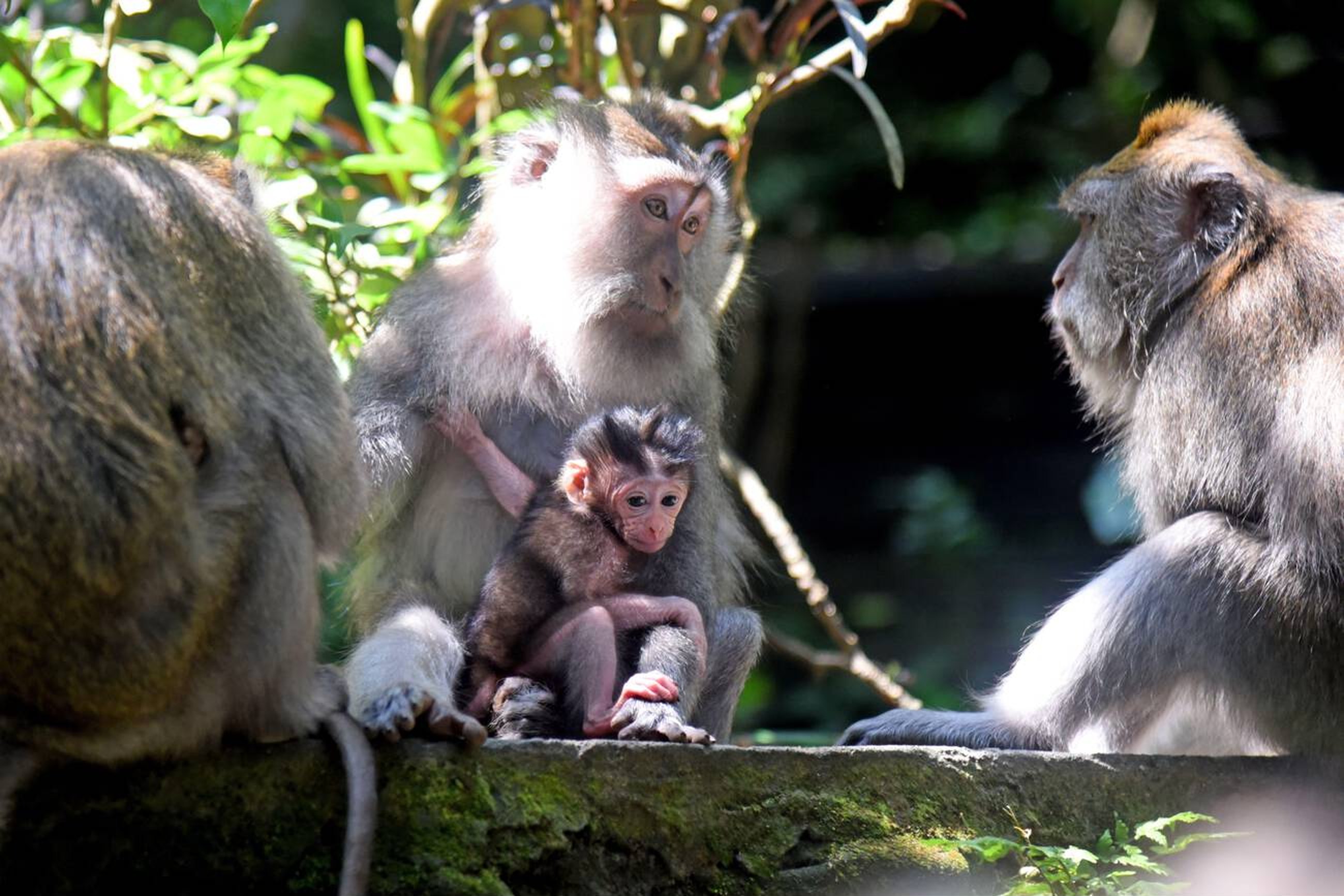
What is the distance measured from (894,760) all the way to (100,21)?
235 inches

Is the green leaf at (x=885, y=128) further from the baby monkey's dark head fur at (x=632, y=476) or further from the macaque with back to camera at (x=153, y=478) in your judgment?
the macaque with back to camera at (x=153, y=478)

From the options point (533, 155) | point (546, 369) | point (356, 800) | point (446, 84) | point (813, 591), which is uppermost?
point (533, 155)

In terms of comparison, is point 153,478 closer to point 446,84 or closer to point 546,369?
point 546,369

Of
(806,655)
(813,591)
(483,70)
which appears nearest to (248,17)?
(483,70)

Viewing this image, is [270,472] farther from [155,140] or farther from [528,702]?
[155,140]

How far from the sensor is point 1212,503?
15.8 ft

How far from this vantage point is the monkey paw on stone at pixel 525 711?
13.5 ft

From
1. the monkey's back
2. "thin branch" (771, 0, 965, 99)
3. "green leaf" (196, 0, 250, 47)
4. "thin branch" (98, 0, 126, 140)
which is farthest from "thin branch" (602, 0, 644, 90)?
the monkey's back

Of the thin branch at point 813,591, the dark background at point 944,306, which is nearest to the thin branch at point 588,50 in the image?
the thin branch at point 813,591

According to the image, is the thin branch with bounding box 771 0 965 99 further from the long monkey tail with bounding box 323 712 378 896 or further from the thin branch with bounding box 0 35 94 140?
the long monkey tail with bounding box 323 712 378 896

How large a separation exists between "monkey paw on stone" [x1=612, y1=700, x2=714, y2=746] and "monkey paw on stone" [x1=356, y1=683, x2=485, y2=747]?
1.49ft

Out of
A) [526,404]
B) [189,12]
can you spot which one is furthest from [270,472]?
[189,12]

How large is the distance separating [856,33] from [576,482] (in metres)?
1.92

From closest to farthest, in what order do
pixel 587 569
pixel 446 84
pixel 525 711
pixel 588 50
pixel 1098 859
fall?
pixel 1098 859
pixel 525 711
pixel 587 569
pixel 588 50
pixel 446 84
